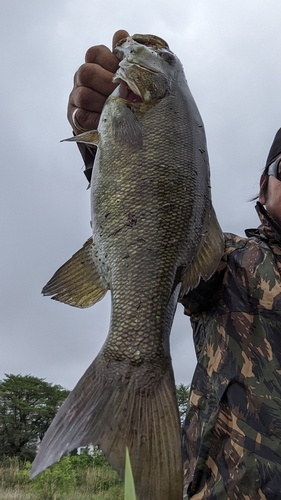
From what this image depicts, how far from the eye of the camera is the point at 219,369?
2.24 metres

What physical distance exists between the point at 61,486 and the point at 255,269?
35.3ft

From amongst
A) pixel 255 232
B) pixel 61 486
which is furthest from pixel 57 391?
pixel 255 232

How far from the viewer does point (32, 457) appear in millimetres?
20047

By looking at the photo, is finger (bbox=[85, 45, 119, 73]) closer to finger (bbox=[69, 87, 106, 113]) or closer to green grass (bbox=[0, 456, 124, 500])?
finger (bbox=[69, 87, 106, 113])

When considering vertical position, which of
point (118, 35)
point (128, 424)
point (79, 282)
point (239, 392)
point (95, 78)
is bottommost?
point (128, 424)

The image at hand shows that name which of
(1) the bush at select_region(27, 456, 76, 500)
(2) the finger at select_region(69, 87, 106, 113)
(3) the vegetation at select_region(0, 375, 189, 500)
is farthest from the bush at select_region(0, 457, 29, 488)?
(2) the finger at select_region(69, 87, 106, 113)

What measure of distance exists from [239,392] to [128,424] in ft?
2.85

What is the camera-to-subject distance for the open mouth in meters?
2.09

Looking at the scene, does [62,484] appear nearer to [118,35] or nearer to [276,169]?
[276,169]

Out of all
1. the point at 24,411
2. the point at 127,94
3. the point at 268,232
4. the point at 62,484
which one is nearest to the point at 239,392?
the point at 268,232

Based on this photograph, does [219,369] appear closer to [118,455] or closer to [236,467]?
[236,467]

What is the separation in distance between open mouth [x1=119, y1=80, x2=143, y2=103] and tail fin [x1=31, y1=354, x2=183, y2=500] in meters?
1.10

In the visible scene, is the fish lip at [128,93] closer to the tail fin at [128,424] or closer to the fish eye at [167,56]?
the fish eye at [167,56]

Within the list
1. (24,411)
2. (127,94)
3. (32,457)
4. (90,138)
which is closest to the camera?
(90,138)
